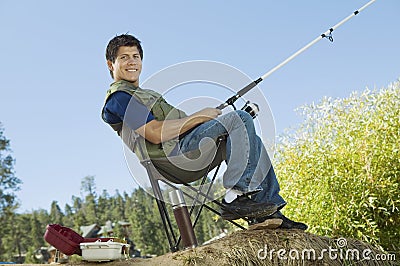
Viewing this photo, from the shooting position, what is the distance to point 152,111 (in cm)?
271

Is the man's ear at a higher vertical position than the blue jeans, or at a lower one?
higher

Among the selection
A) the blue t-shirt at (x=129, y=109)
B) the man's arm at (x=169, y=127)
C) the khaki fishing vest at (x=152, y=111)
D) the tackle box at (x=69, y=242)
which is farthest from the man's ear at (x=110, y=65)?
the tackle box at (x=69, y=242)

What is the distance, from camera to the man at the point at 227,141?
8.29 ft

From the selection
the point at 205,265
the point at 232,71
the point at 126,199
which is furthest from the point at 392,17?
the point at 126,199

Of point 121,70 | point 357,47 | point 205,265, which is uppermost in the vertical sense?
point 357,47

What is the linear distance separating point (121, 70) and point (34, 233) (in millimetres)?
17180

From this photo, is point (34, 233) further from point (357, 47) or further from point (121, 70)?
point (121, 70)

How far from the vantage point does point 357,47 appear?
6.11 m

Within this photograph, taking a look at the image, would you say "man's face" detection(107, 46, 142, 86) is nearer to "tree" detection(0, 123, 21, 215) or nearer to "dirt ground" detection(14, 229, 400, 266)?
"dirt ground" detection(14, 229, 400, 266)

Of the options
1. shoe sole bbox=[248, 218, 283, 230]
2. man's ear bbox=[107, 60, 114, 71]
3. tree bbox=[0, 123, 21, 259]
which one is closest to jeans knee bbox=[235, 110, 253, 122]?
shoe sole bbox=[248, 218, 283, 230]

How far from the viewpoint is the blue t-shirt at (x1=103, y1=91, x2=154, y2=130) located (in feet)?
8.50

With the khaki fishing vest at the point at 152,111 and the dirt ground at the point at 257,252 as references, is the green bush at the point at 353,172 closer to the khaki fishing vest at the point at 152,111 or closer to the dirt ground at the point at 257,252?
the dirt ground at the point at 257,252

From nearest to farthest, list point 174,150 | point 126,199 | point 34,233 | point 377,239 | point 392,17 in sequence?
1. point 174,150
2. point 377,239
3. point 392,17
4. point 34,233
5. point 126,199

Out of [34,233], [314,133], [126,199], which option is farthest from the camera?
[126,199]
